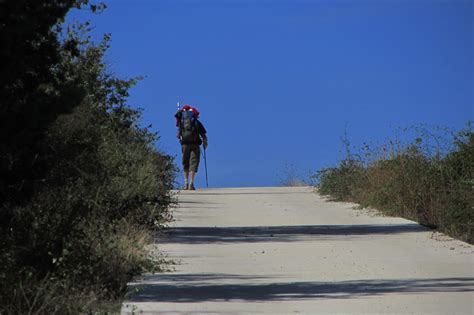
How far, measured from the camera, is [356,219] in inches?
932

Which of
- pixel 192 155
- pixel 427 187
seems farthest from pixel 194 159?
pixel 427 187

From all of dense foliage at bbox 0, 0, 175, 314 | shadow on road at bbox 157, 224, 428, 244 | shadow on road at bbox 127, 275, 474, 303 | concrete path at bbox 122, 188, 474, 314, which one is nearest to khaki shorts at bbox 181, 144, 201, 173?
concrete path at bbox 122, 188, 474, 314

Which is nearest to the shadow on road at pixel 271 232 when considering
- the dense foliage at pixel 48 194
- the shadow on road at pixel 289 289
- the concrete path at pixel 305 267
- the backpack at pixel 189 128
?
the concrete path at pixel 305 267

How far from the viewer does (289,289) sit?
→ 13422 mm

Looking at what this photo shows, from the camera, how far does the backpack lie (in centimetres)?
3356

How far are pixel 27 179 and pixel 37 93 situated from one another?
1274 millimetres

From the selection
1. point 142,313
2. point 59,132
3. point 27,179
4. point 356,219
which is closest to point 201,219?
point 356,219

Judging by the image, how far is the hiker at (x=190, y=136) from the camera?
33.6 metres

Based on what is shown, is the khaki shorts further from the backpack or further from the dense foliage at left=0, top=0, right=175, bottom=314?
the dense foliage at left=0, top=0, right=175, bottom=314

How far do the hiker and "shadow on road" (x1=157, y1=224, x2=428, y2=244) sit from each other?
12.2 meters

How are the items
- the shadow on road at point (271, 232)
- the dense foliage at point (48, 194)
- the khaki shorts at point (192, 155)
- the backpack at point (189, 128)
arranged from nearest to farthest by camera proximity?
the dense foliage at point (48, 194), the shadow on road at point (271, 232), the backpack at point (189, 128), the khaki shorts at point (192, 155)

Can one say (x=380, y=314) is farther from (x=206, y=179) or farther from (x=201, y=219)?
(x=206, y=179)

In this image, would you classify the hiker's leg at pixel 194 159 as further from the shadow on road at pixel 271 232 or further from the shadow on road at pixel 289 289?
the shadow on road at pixel 289 289

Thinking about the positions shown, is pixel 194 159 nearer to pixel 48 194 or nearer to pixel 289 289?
pixel 48 194
